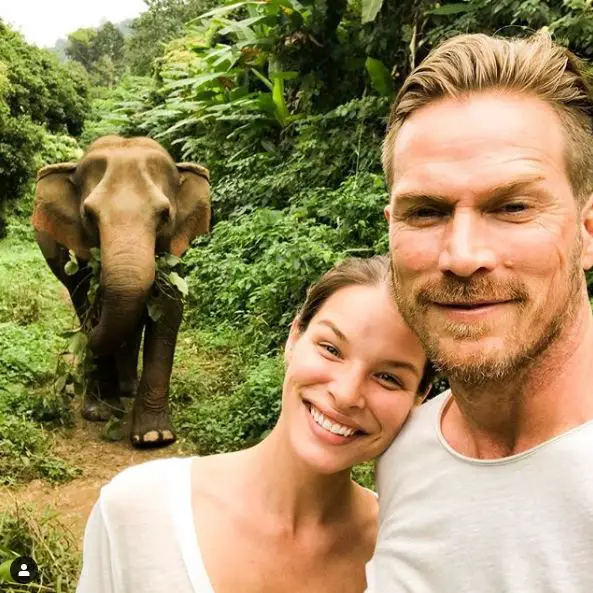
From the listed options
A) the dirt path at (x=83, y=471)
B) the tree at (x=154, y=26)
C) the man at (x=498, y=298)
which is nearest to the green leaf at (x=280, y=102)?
the dirt path at (x=83, y=471)

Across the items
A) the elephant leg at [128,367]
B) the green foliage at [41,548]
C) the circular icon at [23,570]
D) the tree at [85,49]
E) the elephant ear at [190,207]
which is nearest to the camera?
the circular icon at [23,570]

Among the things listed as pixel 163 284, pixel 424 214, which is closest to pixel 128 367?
pixel 163 284

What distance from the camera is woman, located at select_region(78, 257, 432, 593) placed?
58.4 inches

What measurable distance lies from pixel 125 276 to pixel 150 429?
45.7 inches

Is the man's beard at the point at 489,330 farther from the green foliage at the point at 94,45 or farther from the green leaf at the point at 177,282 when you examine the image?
the green foliage at the point at 94,45

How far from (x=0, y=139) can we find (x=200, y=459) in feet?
45.7

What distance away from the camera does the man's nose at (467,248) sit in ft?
3.96

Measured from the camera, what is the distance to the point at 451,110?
1.32 m

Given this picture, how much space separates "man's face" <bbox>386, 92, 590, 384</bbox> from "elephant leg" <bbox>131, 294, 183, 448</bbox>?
404cm

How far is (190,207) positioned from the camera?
215 inches

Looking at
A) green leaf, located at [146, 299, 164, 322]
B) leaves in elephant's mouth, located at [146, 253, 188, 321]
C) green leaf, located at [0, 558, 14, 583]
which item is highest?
leaves in elephant's mouth, located at [146, 253, 188, 321]

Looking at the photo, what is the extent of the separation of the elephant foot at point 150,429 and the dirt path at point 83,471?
53 mm

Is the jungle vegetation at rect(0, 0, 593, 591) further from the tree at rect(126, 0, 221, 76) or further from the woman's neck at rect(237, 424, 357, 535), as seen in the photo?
the tree at rect(126, 0, 221, 76)

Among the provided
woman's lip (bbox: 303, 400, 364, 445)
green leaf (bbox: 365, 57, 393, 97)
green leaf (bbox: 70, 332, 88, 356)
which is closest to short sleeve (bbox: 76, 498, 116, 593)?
woman's lip (bbox: 303, 400, 364, 445)
